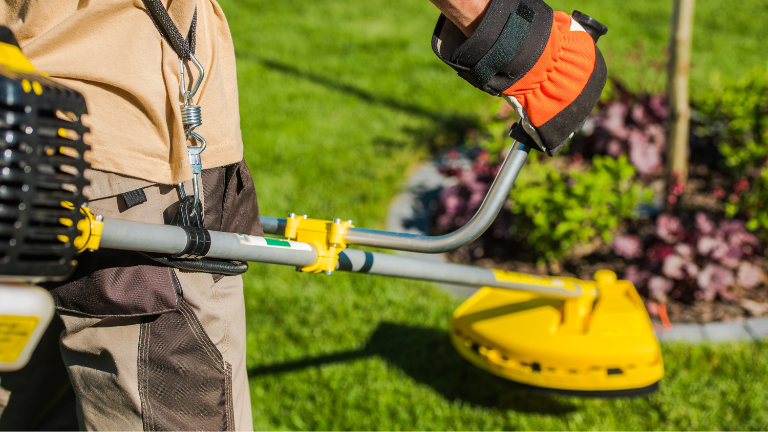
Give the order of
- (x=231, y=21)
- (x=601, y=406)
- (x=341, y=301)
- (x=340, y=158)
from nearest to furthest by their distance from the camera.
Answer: (x=601, y=406) → (x=341, y=301) → (x=340, y=158) → (x=231, y=21)

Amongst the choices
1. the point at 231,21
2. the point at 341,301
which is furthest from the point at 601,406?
the point at 231,21

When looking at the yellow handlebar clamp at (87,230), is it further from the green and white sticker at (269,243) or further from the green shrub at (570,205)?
the green shrub at (570,205)

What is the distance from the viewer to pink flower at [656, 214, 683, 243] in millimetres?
2910

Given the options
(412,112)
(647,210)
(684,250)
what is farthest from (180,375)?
(412,112)

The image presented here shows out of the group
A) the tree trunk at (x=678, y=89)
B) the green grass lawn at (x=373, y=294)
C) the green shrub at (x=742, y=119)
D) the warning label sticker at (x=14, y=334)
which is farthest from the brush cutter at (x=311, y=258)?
the green shrub at (x=742, y=119)

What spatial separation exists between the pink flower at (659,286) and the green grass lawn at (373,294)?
0.26m

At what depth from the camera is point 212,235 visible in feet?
4.20

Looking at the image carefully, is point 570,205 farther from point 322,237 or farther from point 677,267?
point 322,237

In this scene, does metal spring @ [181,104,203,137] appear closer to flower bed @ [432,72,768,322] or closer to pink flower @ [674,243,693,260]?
flower bed @ [432,72,768,322]

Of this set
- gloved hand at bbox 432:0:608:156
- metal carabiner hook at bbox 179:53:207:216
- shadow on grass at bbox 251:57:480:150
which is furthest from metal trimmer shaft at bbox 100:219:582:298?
shadow on grass at bbox 251:57:480:150

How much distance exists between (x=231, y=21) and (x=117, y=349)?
612 centimetres

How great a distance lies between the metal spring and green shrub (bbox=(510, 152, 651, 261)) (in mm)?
1926

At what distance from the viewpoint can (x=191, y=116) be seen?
1.29 meters

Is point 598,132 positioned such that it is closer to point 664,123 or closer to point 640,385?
point 664,123
